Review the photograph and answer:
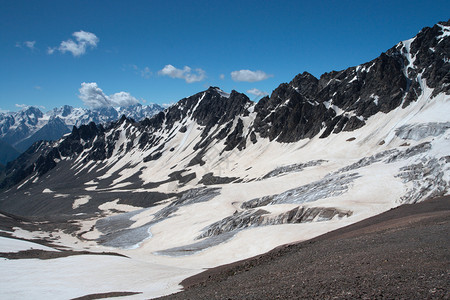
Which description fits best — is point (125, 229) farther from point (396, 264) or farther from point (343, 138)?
point (343, 138)

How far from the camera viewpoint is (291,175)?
74250mm

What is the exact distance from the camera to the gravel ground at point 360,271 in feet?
35.8

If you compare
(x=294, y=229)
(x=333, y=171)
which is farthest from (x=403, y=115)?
(x=294, y=229)

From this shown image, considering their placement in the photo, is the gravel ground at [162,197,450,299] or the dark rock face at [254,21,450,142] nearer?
the gravel ground at [162,197,450,299]

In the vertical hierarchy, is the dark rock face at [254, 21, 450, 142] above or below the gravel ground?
above

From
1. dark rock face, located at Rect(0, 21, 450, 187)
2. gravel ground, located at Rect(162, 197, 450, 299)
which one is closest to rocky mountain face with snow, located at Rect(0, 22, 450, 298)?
dark rock face, located at Rect(0, 21, 450, 187)

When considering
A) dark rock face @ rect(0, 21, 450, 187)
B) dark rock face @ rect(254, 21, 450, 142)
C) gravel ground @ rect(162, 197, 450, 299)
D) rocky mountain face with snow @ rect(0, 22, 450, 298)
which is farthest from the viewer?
dark rock face @ rect(0, 21, 450, 187)

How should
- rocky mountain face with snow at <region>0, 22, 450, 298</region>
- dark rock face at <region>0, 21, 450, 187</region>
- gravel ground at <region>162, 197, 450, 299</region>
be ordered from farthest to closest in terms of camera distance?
dark rock face at <region>0, 21, 450, 187</region>
rocky mountain face with snow at <region>0, 22, 450, 298</region>
gravel ground at <region>162, 197, 450, 299</region>

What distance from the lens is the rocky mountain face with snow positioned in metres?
40.6

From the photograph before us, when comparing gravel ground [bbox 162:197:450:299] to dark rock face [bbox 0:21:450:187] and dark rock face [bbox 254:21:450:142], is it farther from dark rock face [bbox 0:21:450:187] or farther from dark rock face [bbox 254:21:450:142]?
dark rock face [bbox 254:21:450:142]

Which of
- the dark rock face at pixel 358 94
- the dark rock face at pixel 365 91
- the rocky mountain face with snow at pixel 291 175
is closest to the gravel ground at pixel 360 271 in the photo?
the rocky mountain face with snow at pixel 291 175

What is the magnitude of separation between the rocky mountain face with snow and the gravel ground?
41.2 ft

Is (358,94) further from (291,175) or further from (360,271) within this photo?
(360,271)

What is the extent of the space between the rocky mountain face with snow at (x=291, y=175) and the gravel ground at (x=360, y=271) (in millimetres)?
12565
